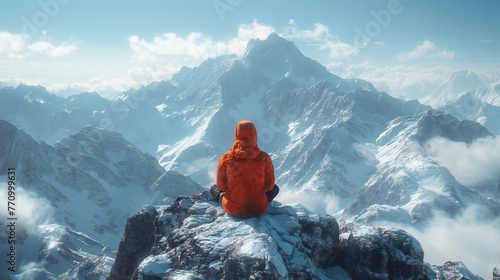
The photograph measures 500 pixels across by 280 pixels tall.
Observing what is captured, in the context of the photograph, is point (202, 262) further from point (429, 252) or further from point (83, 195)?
point (83, 195)

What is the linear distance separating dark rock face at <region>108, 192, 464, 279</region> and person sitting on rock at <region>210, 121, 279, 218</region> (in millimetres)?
615

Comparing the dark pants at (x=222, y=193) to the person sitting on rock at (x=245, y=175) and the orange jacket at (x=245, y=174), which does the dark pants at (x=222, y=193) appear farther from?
the orange jacket at (x=245, y=174)

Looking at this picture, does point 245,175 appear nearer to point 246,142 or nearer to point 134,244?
point 246,142

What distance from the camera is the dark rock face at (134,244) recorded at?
21172 millimetres

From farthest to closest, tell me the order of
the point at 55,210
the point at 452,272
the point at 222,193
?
the point at 55,210
the point at 452,272
the point at 222,193

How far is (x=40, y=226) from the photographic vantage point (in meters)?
139

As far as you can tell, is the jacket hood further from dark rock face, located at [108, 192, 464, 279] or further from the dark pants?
dark rock face, located at [108, 192, 464, 279]

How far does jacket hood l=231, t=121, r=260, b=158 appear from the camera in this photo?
15.5m

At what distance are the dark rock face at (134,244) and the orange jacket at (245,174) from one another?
289 inches

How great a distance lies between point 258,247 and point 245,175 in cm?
364

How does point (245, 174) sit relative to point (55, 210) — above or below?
below

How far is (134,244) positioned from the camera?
21.6m

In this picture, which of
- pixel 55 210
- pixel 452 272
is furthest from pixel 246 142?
pixel 55 210

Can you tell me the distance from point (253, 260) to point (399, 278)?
946 centimetres
